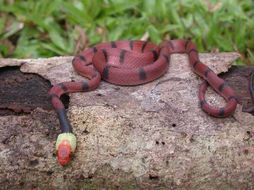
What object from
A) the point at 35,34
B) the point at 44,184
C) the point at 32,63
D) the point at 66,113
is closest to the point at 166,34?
the point at 35,34

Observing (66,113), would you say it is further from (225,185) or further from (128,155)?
(225,185)

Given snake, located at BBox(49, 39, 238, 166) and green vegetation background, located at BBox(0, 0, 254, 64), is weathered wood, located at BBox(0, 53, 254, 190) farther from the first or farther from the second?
green vegetation background, located at BBox(0, 0, 254, 64)

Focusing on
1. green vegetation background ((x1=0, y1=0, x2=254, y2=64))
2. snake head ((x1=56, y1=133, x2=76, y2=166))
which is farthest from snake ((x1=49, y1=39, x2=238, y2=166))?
green vegetation background ((x1=0, y1=0, x2=254, y2=64))

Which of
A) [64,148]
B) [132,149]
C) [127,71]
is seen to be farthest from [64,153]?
[127,71]

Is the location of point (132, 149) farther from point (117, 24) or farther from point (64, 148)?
point (117, 24)

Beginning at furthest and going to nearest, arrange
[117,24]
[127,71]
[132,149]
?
[117,24], [127,71], [132,149]
